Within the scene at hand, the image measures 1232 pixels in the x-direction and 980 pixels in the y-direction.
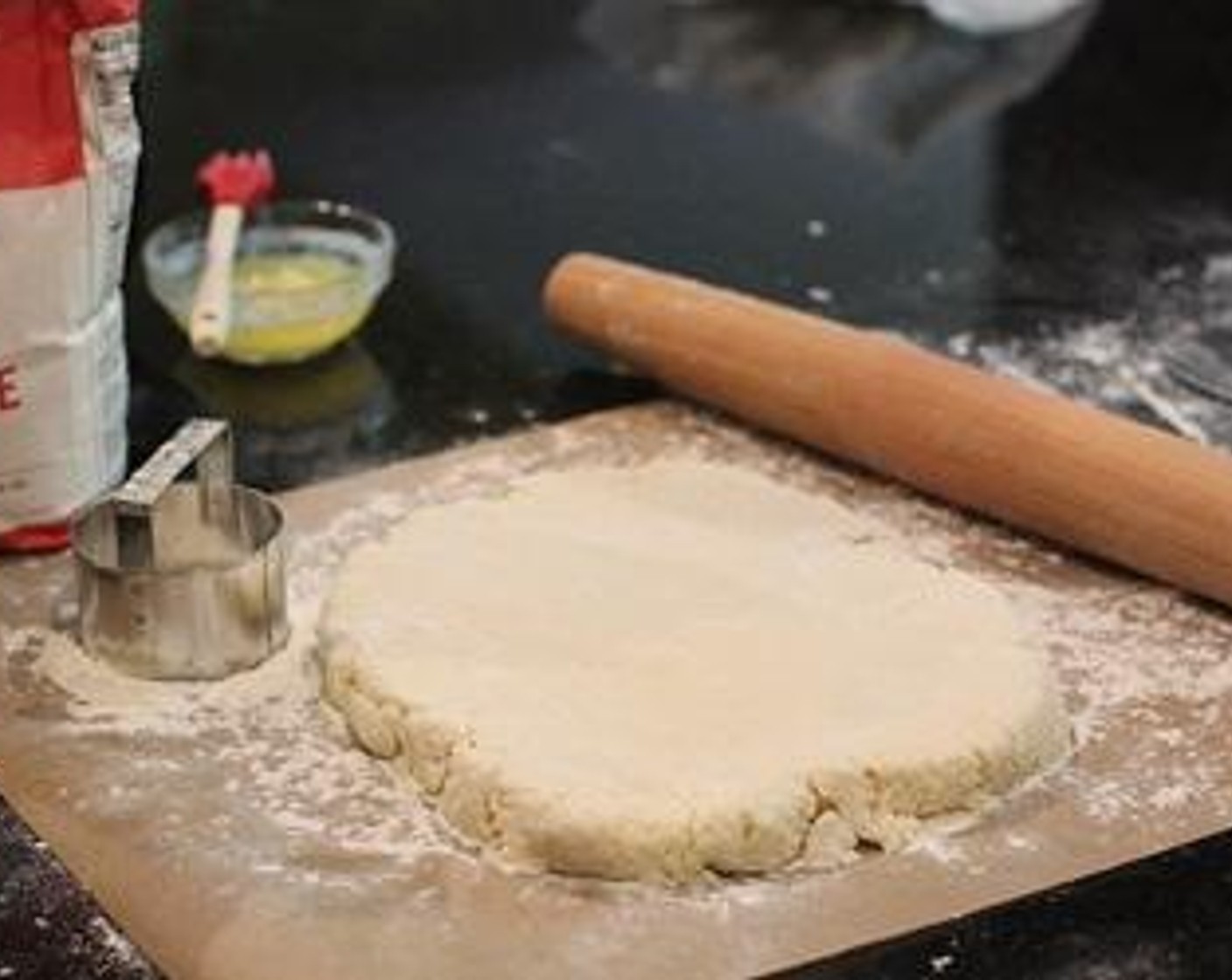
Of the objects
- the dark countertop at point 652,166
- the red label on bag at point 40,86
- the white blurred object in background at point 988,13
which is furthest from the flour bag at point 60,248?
the white blurred object in background at point 988,13

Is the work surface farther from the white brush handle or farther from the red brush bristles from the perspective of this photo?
the red brush bristles

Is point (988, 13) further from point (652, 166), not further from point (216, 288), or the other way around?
point (216, 288)

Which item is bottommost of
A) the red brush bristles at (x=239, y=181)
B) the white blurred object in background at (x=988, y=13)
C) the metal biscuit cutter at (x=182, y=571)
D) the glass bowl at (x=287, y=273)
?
the white blurred object in background at (x=988, y=13)

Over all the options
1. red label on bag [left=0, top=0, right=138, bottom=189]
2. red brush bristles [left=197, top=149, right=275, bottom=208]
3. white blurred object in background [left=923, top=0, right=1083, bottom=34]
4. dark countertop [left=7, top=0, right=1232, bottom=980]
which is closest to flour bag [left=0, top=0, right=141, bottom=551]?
red label on bag [left=0, top=0, right=138, bottom=189]

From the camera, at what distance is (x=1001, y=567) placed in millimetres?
1385

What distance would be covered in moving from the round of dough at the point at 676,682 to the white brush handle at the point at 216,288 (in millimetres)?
230

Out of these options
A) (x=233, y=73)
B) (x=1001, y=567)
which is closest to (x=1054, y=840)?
(x=1001, y=567)

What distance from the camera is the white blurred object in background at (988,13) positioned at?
2.12m

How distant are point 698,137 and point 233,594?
0.76 m

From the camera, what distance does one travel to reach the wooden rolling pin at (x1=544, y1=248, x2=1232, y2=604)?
1330mm

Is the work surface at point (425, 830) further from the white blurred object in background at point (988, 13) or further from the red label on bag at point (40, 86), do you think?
the white blurred object in background at point (988, 13)

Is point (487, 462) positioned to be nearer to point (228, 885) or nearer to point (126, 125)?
point (126, 125)

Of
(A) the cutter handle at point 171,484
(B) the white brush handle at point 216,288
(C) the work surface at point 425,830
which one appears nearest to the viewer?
(C) the work surface at point 425,830

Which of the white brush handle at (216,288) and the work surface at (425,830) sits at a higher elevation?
the work surface at (425,830)
